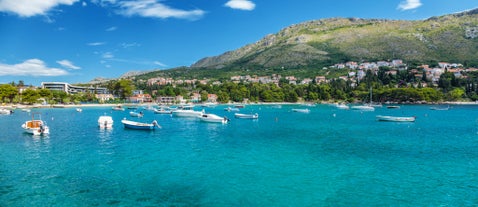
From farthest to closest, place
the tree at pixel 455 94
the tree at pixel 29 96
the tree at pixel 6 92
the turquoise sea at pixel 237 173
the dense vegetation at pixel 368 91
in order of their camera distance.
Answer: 1. the tree at pixel 455 94
2. the dense vegetation at pixel 368 91
3. the tree at pixel 29 96
4. the tree at pixel 6 92
5. the turquoise sea at pixel 237 173

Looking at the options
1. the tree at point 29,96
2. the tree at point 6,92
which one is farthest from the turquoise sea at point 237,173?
the tree at point 29,96

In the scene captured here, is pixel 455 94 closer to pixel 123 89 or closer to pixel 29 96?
pixel 123 89

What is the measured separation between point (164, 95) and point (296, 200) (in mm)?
179013

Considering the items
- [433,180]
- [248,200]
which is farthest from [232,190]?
[433,180]

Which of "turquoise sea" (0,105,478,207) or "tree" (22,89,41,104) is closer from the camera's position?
"turquoise sea" (0,105,478,207)

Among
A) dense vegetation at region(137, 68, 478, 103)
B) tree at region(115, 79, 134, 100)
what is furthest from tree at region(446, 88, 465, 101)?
tree at region(115, 79, 134, 100)

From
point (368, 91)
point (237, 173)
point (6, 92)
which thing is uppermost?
point (6, 92)

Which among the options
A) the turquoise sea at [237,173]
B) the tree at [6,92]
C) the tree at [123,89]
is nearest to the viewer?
the turquoise sea at [237,173]

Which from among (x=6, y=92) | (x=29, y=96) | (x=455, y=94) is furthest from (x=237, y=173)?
(x=455, y=94)

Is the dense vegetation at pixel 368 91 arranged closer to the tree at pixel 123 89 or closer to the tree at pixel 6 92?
the tree at pixel 123 89

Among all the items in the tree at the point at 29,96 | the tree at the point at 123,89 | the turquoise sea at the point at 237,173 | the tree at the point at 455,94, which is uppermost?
the tree at the point at 123,89

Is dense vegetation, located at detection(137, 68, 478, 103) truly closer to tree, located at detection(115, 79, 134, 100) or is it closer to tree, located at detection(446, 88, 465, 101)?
tree, located at detection(446, 88, 465, 101)

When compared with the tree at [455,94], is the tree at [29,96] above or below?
above

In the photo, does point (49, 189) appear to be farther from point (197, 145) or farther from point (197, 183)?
point (197, 145)
